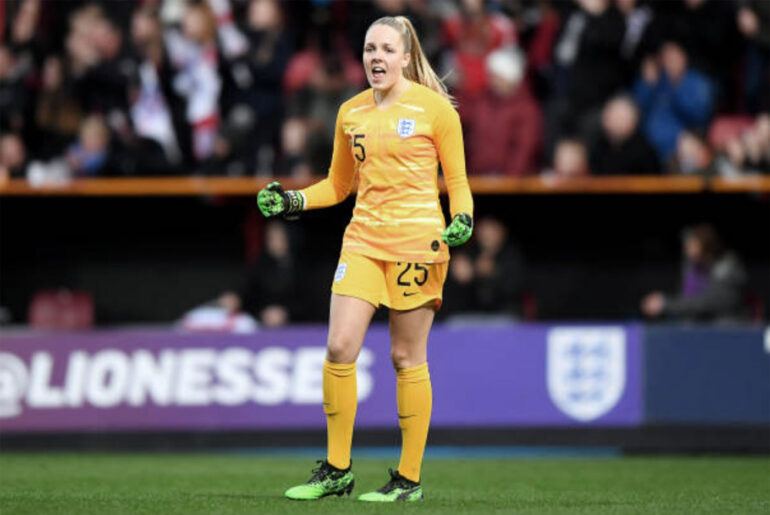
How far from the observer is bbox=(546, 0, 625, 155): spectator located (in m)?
13.4

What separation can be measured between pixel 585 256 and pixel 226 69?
3885 mm

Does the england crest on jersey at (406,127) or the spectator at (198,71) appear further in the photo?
the spectator at (198,71)

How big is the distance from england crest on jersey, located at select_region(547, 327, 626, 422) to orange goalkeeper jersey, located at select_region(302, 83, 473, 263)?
5034 millimetres

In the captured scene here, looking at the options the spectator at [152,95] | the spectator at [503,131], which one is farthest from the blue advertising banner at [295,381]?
the spectator at [152,95]

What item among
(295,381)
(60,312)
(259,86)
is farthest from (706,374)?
(60,312)

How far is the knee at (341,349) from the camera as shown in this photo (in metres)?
6.70

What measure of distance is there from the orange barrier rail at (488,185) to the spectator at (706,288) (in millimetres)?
439

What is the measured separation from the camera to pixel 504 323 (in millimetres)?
12375

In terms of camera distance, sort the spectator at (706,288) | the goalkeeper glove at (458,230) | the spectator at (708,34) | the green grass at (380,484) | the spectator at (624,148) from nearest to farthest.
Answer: the goalkeeper glove at (458,230) → the green grass at (380,484) → the spectator at (706,288) → the spectator at (624,148) → the spectator at (708,34)

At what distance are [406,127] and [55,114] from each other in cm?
773

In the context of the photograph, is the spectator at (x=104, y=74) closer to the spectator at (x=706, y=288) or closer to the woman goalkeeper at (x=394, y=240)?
the spectator at (x=706, y=288)

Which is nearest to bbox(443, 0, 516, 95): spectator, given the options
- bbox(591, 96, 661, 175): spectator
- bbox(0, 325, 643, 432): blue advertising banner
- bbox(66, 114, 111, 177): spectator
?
bbox(591, 96, 661, 175): spectator

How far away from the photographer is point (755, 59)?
43.9 feet

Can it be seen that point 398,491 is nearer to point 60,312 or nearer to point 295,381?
point 295,381
